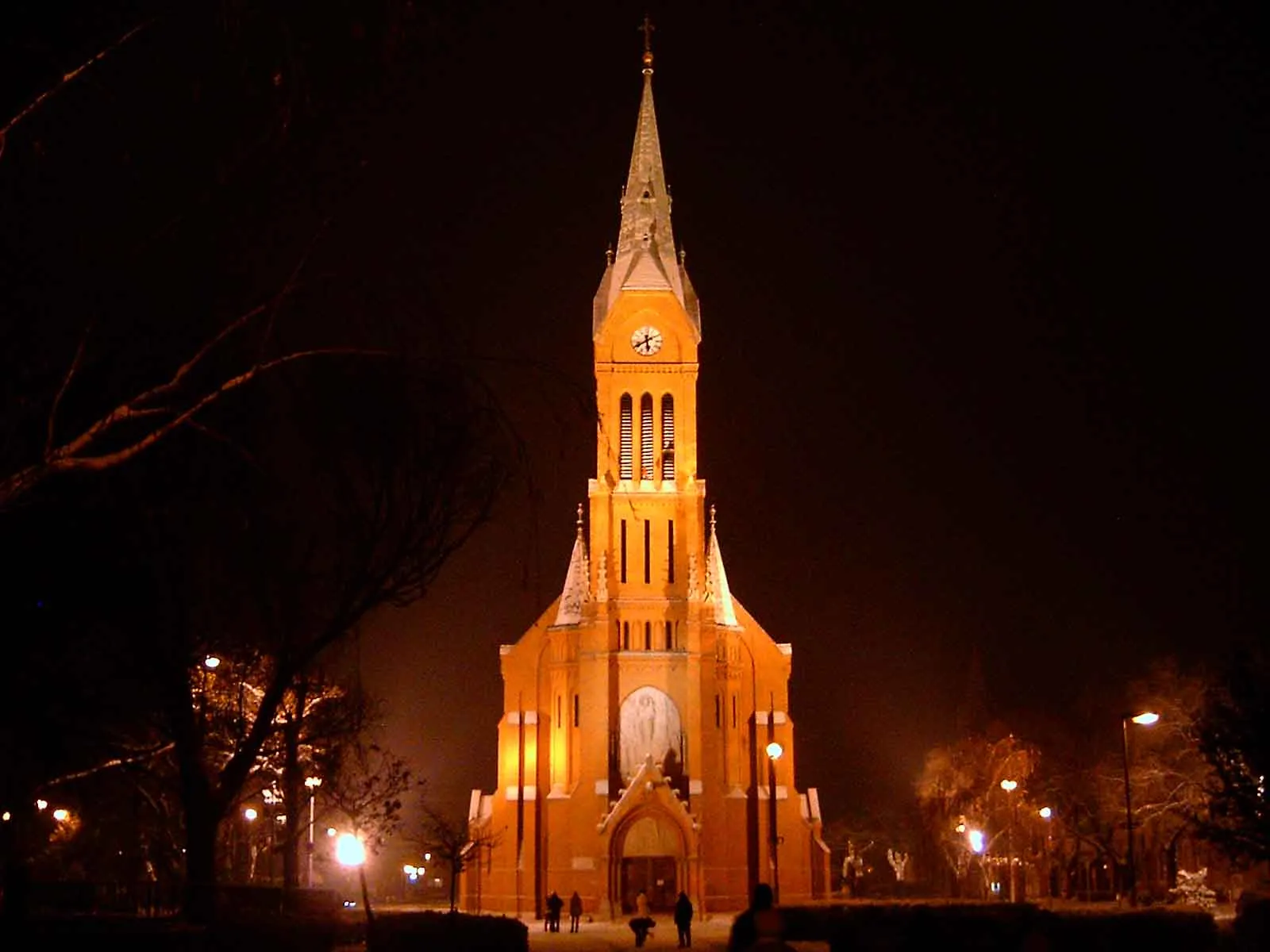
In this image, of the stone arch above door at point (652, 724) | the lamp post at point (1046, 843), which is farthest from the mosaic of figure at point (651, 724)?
the lamp post at point (1046, 843)

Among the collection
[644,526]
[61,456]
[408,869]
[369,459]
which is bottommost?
[408,869]

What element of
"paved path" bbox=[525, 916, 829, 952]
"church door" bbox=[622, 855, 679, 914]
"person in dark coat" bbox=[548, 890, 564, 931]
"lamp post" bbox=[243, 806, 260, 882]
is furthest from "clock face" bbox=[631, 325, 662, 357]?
"person in dark coat" bbox=[548, 890, 564, 931]

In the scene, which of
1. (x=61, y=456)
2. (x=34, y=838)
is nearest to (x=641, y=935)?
(x=34, y=838)

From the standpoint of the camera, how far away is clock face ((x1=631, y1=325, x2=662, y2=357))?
244 ft

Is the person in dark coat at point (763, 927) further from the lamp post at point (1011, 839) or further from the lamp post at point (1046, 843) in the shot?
the lamp post at point (1046, 843)

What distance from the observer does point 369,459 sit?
82.5ft

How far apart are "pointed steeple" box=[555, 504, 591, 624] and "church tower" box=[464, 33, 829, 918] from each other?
0.34 feet

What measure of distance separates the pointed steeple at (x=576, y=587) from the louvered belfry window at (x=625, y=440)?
11.0ft

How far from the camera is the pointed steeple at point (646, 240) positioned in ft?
247

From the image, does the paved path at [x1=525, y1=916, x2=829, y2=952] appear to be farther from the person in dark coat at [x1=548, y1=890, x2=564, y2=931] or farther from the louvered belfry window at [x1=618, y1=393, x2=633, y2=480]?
the louvered belfry window at [x1=618, y1=393, x2=633, y2=480]

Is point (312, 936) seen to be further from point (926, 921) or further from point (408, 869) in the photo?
point (408, 869)

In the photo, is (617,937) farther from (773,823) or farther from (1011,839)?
(1011,839)

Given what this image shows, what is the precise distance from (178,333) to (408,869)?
88029mm

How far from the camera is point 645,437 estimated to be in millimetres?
73312
